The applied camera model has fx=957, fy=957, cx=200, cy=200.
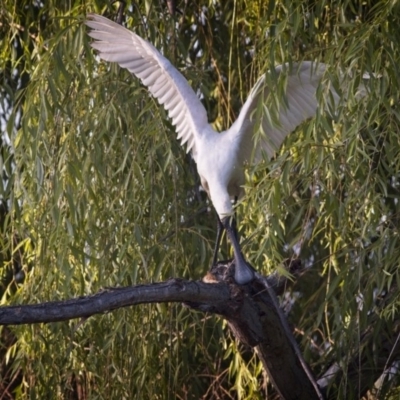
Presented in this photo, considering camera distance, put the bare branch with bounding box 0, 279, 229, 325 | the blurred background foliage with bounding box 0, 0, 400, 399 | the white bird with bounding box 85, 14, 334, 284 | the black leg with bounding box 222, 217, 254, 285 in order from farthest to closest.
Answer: the white bird with bounding box 85, 14, 334, 284, the black leg with bounding box 222, 217, 254, 285, the blurred background foliage with bounding box 0, 0, 400, 399, the bare branch with bounding box 0, 279, 229, 325

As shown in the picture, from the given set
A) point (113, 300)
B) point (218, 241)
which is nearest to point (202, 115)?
point (218, 241)

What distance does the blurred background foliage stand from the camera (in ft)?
5.98

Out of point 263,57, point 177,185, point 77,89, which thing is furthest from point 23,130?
point 263,57

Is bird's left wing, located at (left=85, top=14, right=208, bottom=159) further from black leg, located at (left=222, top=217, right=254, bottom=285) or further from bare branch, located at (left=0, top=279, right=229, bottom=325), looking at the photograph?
bare branch, located at (left=0, top=279, right=229, bottom=325)

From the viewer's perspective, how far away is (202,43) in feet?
8.54

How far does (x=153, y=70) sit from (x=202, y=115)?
153 millimetres

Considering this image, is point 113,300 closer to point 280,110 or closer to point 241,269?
point 241,269

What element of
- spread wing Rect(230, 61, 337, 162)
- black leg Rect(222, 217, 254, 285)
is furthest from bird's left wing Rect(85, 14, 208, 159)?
black leg Rect(222, 217, 254, 285)

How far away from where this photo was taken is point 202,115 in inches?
85.7

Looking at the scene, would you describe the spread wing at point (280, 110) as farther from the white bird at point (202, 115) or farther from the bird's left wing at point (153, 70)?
the bird's left wing at point (153, 70)

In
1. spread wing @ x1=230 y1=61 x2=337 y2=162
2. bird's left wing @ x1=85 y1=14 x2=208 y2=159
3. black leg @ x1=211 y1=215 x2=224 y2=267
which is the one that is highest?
bird's left wing @ x1=85 y1=14 x2=208 y2=159

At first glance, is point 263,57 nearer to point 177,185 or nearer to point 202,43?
point 177,185

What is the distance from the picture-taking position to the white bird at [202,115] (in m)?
2.12

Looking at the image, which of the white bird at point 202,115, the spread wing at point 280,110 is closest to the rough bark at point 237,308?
the white bird at point 202,115
